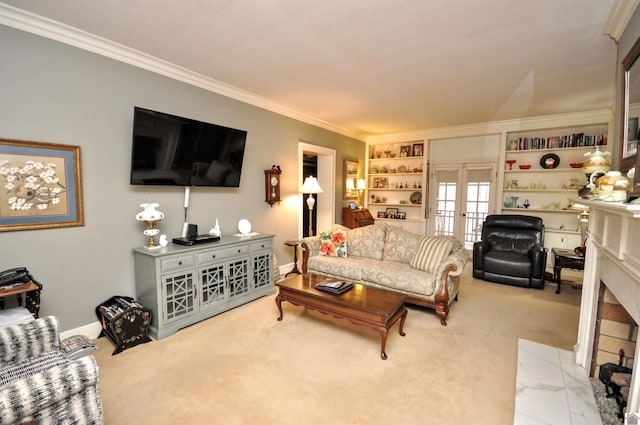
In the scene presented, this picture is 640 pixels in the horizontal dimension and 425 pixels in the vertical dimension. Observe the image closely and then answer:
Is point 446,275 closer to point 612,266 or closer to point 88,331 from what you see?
point 612,266

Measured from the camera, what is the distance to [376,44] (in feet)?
8.22

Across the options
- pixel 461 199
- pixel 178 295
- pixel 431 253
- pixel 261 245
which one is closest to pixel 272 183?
pixel 261 245

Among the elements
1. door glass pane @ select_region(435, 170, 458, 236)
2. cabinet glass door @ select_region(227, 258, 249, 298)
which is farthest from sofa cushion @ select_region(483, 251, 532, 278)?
cabinet glass door @ select_region(227, 258, 249, 298)

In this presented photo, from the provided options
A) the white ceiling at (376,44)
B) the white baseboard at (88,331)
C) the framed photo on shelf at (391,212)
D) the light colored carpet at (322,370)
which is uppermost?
the white ceiling at (376,44)

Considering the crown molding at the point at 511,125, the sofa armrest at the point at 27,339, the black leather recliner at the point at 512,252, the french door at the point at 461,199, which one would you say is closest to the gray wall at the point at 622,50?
the black leather recliner at the point at 512,252

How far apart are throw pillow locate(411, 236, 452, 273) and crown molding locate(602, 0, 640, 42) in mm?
2190

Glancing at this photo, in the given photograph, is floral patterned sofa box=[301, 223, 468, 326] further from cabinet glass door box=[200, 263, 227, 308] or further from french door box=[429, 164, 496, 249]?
french door box=[429, 164, 496, 249]

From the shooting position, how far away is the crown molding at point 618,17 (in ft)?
6.20

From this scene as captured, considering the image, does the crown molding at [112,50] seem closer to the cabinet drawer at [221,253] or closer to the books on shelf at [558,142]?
the cabinet drawer at [221,253]

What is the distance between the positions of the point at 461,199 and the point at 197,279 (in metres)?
5.16

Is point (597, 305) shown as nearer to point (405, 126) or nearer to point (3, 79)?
point (405, 126)

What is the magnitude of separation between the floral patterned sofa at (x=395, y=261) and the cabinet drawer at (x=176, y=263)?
1525 mm

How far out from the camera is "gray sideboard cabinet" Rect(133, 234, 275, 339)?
269cm

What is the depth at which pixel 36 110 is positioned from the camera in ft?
7.51
